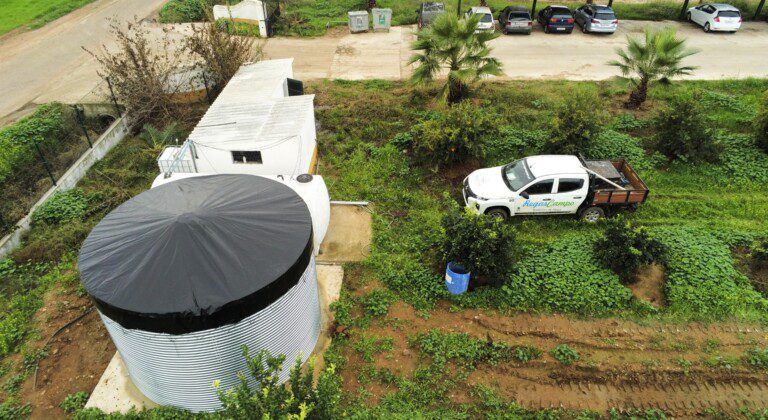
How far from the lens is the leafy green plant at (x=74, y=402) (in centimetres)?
856

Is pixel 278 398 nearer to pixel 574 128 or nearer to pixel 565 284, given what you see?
pixel 565 284

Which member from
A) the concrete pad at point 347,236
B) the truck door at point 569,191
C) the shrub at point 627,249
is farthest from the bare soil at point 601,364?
the truck door at point 569,191

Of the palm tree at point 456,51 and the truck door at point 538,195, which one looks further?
the palm tree at point 456,51

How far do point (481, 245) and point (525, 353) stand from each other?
2373mm

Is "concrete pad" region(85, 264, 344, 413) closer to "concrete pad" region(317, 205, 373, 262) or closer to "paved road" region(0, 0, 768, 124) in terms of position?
"concrete pad" region(317, 205, 373, 262)

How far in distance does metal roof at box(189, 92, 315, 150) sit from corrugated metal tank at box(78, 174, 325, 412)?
11.9ft

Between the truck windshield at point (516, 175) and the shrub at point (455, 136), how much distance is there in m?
1.29

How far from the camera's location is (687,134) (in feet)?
46.9

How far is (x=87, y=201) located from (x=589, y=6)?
1034 inches

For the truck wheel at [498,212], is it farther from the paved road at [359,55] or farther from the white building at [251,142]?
the paved road at [359,55]

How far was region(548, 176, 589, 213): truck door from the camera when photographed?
1223cm

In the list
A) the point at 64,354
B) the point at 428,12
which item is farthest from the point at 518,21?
the point at 64,354

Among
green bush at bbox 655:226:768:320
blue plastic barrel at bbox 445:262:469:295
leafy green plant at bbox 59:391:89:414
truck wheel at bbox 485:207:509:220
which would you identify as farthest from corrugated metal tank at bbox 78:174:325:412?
green bush at bbox 655:226:768:320

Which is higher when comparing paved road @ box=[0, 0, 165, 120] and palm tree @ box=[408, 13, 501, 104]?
palm tree @ box=[408, 13, 501, 104]
